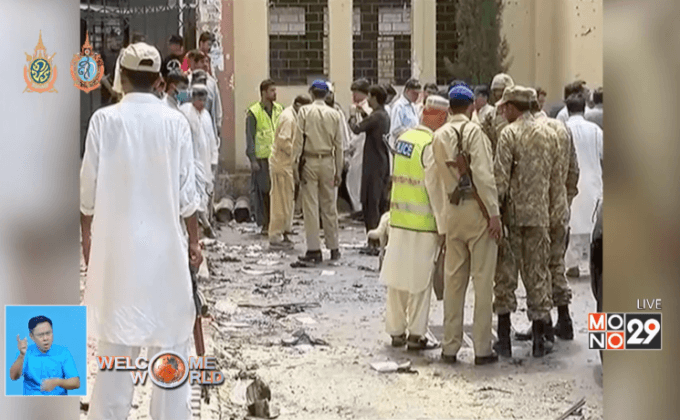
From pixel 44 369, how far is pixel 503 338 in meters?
1.85

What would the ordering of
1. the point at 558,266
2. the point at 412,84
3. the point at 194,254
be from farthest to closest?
the point at 558,266 → the point at 412,84 → the point at 194,254

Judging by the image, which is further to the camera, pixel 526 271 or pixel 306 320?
pixel 526 271

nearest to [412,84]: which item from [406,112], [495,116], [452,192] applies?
[406,112]

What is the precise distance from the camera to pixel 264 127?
5516 millimetres

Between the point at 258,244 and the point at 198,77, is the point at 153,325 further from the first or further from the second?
the point at 198,77

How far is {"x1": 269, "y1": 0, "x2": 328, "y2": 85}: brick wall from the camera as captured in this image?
215 inches

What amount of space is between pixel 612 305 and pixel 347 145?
1.26 m

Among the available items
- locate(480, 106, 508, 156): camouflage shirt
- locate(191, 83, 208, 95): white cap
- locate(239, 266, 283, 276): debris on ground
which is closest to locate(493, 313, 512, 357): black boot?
locate(480, 106, 508, 156): camouflage shirt

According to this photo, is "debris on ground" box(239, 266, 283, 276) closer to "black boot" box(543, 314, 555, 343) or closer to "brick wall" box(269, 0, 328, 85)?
"brick wall" box(269, 0, 328, 85)

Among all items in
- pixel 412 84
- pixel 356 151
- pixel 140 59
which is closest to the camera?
pixel 140 59

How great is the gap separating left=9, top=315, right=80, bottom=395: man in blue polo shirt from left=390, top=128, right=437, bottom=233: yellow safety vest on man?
56.8 inches

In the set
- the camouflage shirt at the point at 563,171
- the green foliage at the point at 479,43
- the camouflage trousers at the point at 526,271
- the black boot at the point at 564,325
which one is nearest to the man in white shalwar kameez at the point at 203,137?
the green foliage at the point at 479,43

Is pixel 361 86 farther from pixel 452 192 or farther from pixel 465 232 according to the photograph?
pixel 465 232

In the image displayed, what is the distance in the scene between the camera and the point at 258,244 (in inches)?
217
